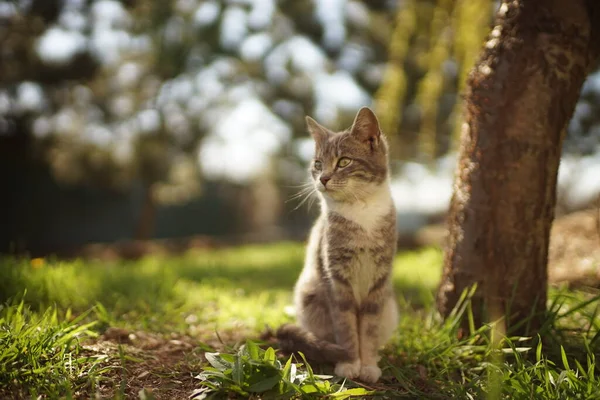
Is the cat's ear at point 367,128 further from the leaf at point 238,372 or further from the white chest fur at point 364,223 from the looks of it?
the leaf at point 238,372

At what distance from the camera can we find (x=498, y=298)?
7.70ft

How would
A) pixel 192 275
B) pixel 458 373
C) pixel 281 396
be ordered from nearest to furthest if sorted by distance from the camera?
pixel 281 396 → pixel 458 373 → pixel 192 275

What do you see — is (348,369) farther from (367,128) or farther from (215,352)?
(367,128)

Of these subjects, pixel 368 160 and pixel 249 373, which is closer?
pixel 249 373

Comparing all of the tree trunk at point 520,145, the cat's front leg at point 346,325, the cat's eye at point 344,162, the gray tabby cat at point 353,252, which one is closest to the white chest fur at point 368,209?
the gray tabby cat at point 353,252

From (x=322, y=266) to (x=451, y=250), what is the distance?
2.64 ft

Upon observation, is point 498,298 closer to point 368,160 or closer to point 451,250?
point 451,250

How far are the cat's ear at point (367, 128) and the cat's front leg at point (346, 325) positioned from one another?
0.81m

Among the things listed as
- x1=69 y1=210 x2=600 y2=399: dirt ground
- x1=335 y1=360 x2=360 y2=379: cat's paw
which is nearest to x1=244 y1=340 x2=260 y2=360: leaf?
x1=69 y1=210 x2=600 y2=399: dirt ground

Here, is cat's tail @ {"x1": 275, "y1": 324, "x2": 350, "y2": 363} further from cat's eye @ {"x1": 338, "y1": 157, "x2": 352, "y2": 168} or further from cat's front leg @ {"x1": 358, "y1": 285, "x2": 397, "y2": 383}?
cat's eye @ {"x1": 338, "y1": 157, "x2": 352, "y2": 168}

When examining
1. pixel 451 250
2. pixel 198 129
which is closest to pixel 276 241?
pixel 198 129

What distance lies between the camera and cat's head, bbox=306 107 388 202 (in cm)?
230

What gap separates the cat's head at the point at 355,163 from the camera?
2.30m

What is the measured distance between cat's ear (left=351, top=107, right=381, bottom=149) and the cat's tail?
108 centimetres
